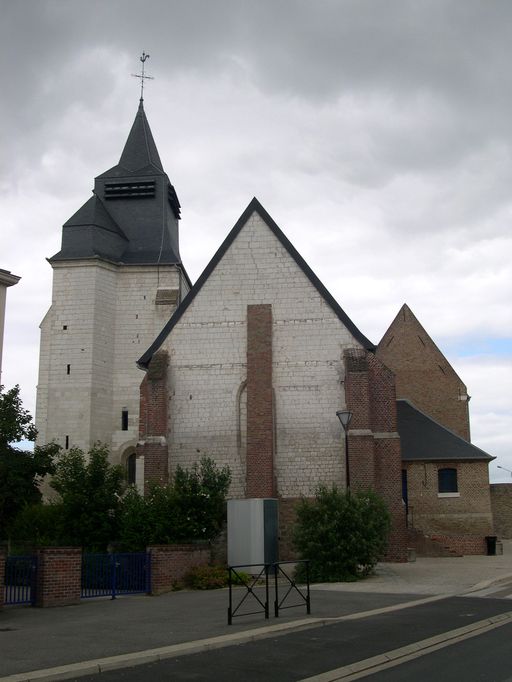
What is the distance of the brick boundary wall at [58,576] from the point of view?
16375 millimetres

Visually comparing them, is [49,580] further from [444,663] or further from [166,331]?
[166,331]

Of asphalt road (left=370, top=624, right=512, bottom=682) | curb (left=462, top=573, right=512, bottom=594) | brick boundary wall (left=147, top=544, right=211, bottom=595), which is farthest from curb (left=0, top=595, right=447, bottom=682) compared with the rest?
brick boundary wall (left=147, top=544, right=211, bottom=595)

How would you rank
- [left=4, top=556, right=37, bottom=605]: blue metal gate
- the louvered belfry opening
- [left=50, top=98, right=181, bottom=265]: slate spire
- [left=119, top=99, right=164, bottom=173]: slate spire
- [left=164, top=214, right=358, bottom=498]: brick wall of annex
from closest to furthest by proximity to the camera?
[left=4, top=556, right=37, bottom=605]: blue metal gate → [left=164, top=214, right=358, bottom=498]: brick wall of annex → [left=50, top=98, right=181, bottom=265]: slate spire → the louvered belfry opening → [left=119, top=99, right=164, bottom=173]: slate spire

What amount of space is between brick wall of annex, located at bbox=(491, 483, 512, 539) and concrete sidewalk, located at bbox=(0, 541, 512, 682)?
20.2 m

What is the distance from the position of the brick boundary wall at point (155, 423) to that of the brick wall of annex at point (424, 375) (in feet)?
56.2

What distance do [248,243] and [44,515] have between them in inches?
452

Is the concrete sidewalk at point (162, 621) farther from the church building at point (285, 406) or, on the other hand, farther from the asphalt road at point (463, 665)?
the church building at point (285, 406)

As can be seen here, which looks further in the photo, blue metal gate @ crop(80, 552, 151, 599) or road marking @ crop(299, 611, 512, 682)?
blue metal gate @ crop(80, 552, 151, 599)

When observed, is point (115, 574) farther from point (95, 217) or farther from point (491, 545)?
point (95, 217)

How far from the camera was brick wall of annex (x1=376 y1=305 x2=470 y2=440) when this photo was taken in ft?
132

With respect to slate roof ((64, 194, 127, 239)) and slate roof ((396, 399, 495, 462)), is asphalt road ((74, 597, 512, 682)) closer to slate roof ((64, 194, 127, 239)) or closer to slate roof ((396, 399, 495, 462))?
slate roof ((396, 399, 495, 462))

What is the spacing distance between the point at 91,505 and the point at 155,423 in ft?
13.5

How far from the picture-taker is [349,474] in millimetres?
23859

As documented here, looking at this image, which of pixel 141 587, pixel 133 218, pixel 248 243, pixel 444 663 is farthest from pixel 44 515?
pixel 133 218
